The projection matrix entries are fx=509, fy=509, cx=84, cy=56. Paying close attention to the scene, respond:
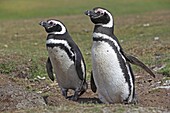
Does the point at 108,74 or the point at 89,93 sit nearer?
the point at 108,74

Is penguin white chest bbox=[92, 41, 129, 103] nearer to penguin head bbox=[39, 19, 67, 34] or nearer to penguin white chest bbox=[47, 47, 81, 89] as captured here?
penguin white chest bbox=[47, 47, 81, 89]

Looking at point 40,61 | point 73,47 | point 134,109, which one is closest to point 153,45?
point 40,61

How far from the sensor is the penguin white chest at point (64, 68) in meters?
7.93

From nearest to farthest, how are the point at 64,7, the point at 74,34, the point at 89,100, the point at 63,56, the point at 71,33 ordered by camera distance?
the point at 63,56 < the point at 89,100 < the point at 74,34 < the point at 71,33 < the point at 64,7

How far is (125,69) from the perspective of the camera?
7.54m

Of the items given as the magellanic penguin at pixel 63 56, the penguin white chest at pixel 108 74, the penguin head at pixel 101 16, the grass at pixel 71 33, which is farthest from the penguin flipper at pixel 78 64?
the grass at pixel 71 33

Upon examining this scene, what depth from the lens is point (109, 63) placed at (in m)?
7.38

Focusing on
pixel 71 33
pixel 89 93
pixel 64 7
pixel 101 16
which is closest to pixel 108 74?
pixel 101 16

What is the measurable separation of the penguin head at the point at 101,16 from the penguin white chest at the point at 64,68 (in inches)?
33.6

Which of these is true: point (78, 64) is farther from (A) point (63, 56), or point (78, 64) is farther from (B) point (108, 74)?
(B) point (108, 74)

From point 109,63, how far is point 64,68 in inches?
38.9

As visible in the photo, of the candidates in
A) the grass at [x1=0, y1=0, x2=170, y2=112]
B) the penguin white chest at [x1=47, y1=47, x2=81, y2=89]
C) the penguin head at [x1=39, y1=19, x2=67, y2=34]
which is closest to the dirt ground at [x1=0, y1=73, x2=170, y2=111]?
the penguin white chest at [x1=47, y1=47, x2=81, y2=89]

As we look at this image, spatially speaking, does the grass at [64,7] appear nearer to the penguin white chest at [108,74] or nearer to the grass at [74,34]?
the grass at [74,34]

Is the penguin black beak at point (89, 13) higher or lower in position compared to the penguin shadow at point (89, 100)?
higher
